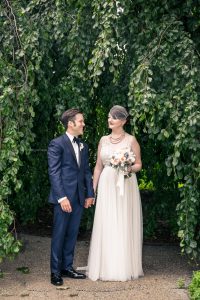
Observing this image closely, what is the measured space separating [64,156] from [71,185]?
321 mm

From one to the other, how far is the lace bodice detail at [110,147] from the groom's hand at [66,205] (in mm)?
739

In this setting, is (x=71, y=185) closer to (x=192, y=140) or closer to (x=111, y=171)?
(x=111, y=171)

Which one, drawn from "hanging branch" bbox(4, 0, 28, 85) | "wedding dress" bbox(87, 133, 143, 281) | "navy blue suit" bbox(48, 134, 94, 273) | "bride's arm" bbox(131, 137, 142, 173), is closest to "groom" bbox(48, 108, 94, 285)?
"navy blue suit" bbox(48, 134, 94, 273)

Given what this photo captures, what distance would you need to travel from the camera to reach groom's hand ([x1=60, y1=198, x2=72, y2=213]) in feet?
20.6

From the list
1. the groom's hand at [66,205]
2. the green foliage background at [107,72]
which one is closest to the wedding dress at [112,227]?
the groom's hand at [66,205]

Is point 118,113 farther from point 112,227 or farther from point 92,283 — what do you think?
point 92,283

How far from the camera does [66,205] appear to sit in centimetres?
629

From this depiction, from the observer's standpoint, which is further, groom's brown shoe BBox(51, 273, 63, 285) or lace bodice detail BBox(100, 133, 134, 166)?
lace bodice detail BBox(100, 133, 134, 166)

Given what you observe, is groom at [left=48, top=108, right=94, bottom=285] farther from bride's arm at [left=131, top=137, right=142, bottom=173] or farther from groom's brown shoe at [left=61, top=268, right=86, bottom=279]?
bride's arm at [left=131, top=137, right=142, bottom=173]

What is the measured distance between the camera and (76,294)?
6211mm

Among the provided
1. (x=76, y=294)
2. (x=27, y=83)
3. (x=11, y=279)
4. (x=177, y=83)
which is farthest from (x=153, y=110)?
(x=11, y=279)

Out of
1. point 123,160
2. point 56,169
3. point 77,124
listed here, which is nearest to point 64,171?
point 56,169

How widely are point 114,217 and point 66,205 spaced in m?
0.64

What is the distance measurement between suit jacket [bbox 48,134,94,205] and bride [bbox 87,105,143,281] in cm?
28
